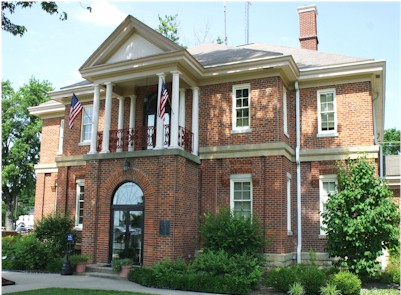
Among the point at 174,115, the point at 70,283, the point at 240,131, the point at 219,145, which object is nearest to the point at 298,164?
the point at 240,131

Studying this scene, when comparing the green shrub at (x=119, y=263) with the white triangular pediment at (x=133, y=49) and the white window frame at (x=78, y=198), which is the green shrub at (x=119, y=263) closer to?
the white window frame at (x=78, y=198)

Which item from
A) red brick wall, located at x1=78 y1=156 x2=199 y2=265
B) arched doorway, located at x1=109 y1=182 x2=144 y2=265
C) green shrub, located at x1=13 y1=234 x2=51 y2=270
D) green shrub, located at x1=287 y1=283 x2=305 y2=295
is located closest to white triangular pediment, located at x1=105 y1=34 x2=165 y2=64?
red brick wall, located at x1=78 y1=156 x2=199 y2=265

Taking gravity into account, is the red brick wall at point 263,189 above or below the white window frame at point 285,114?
below

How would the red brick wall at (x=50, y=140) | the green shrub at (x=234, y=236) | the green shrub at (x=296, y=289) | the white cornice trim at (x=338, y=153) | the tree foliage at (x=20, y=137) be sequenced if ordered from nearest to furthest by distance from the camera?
the green shrub at (x=296, y=289) < the green shrub at (x=234, y=236) < the white cornice trim at (x=338, y=153) < the red brick wall at (x=50, y=140) < the tree foliage at (x=20, y=137)

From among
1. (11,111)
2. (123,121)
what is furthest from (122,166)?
(11,111)

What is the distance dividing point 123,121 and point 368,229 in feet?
35.4

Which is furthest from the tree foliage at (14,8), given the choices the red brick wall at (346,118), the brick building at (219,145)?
the red brick wall at (346,118)

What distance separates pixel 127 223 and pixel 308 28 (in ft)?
45.9

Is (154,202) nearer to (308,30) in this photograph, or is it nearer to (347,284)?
(347,284)

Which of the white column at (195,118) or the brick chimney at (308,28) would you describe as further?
the brick chimney at (308,28)

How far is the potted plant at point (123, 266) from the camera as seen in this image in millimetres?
14148

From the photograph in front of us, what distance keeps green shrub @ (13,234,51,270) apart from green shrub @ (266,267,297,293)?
9.05 metres

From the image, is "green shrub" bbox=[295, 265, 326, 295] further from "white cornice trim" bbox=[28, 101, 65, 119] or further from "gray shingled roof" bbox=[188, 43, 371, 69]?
"white cornice trim" bbox=[28, 101, 65, 119]

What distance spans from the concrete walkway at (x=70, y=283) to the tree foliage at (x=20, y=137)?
26098 millimetres
